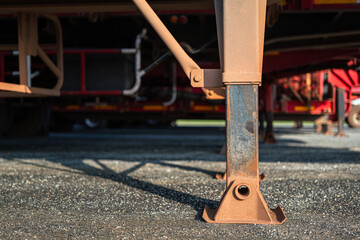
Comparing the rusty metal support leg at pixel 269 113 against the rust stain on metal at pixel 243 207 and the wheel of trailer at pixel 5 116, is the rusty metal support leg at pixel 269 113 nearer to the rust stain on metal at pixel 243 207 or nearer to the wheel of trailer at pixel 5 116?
the rust stain on metal at pixel 243 207

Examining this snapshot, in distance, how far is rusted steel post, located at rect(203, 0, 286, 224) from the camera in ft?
5.72

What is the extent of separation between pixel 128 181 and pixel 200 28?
2252mm

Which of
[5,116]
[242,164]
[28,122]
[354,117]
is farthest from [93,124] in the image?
[242,164]

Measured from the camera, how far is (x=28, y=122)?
23.7ft

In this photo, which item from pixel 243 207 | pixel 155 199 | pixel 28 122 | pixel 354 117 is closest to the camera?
pixel 243 207

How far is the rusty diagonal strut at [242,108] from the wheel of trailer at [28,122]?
6.25 metres

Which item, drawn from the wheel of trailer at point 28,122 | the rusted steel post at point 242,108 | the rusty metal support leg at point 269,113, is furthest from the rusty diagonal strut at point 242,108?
the wheel of trailer at point 28,122

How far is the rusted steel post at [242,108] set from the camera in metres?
1.74

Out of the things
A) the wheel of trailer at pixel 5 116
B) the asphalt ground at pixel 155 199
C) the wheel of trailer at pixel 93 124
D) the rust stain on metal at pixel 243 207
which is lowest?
the wheel of trailer at pixel 93 124

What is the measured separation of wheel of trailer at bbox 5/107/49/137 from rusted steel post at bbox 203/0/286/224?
6.25 m

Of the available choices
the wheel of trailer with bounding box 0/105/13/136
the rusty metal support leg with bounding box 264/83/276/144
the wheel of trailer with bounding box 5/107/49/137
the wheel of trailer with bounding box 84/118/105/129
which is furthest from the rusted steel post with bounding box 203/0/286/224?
the wheel of trailer with bounding box 84/118/105/129

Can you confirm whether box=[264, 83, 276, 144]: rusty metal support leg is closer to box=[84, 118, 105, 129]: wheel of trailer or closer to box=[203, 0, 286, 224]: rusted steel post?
box=[203, 0, 286, 224]: rusted steel post

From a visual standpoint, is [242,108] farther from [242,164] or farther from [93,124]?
[93,124]

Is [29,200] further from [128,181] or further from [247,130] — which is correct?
[247,130]
